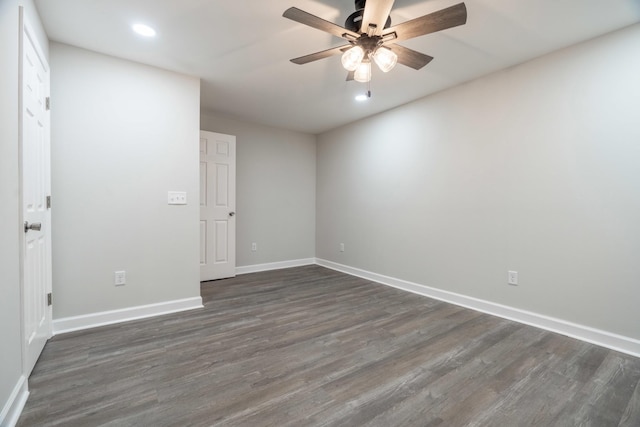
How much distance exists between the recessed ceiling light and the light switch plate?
1.36 meters

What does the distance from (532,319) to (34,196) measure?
13.5 feet

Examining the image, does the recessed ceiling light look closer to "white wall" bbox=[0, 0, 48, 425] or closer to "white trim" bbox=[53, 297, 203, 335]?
"white wall" bbox=[0, 0, 48, 425]

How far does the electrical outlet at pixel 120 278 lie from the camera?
2.60 meters

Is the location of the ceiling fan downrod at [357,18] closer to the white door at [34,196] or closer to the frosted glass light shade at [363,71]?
the frosted glass light shade at [363,71]

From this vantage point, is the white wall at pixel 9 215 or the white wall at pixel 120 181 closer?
the white wall at pixel 9 215

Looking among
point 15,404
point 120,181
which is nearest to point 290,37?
point 120,181

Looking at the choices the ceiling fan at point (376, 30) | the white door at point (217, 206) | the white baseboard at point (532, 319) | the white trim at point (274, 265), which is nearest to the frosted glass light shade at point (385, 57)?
the ceiling fan at point (376, 30)

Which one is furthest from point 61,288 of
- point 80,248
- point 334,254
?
point 334,254

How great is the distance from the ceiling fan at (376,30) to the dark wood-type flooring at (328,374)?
2.09 meters

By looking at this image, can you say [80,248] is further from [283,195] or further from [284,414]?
[283,195]

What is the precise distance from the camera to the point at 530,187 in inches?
102

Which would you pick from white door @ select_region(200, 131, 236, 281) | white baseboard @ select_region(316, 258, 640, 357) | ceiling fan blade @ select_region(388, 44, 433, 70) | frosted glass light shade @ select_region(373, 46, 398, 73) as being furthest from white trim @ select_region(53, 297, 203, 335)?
ceiling fan blade @ select_region(388, 44, 433, 70)

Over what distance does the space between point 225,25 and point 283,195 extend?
3036 millimetres

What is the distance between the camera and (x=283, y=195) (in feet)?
16.2
